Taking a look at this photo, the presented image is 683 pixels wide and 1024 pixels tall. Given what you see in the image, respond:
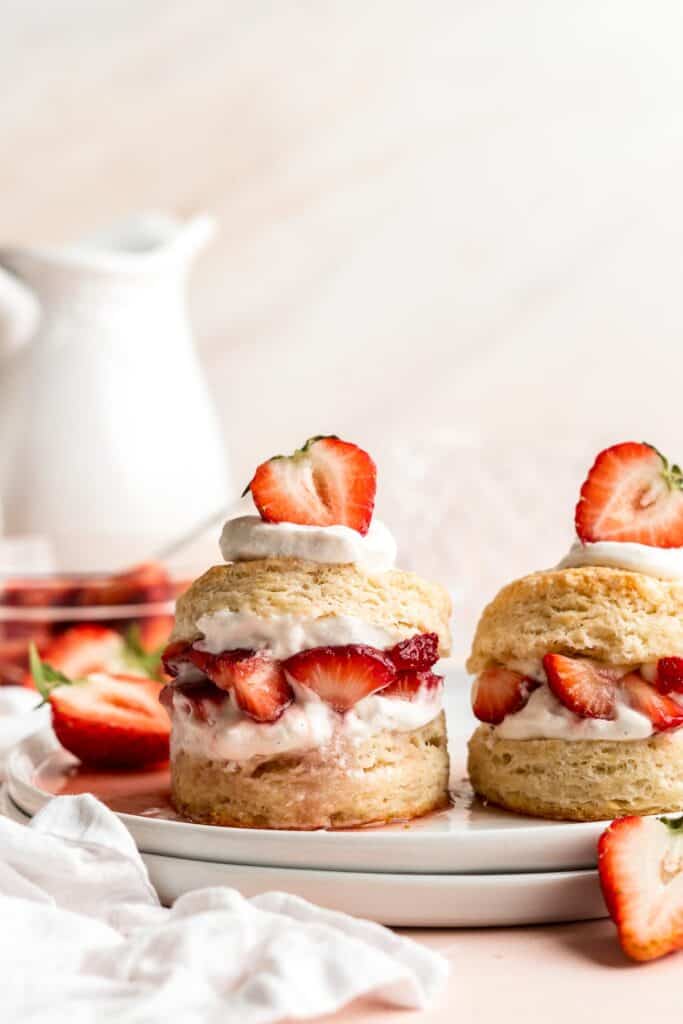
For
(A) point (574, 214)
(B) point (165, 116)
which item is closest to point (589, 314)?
(A) point (574, 214)

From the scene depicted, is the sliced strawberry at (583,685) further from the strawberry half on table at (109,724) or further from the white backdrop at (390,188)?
the white backdrop at (390,188)

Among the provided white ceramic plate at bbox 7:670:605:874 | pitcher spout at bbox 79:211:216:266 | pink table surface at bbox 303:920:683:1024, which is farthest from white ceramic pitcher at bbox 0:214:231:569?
pink table surface at bbox 303:920:683:1024

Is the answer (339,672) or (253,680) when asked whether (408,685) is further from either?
(253,680)

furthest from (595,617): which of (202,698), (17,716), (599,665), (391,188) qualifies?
(391,188)

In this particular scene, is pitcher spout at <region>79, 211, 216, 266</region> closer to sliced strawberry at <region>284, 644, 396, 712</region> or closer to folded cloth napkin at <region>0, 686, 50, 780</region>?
folded cloth napkin at <region>0, 686, 50, 780</region>

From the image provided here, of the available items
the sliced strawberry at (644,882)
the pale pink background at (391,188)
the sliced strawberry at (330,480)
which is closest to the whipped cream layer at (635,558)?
the sliced strawberry at (330,480)

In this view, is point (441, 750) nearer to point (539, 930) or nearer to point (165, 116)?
point (539, 930)
